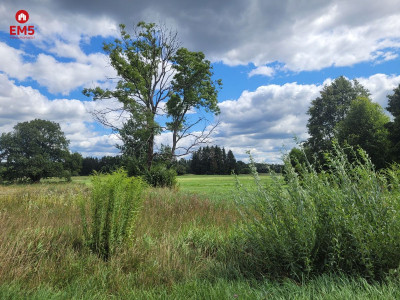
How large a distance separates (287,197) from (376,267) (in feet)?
4.18

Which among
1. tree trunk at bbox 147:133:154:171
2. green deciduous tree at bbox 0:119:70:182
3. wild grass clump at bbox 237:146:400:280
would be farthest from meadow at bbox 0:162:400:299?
green deciduous tree at bbox 0:119:70:182

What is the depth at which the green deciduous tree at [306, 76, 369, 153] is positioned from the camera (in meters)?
34.3

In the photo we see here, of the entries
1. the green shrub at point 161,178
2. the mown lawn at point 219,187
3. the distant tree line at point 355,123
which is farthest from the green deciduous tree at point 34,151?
the distant tree line at point 355,123

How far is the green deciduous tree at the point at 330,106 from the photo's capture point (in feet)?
113

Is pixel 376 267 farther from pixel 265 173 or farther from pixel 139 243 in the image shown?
pixel 139 243

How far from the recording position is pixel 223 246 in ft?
15.3

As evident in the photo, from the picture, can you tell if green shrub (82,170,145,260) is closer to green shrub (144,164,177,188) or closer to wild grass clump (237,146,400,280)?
wild grass clump (237,146,400,280)

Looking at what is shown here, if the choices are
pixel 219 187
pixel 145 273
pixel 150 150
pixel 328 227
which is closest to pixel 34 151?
pixel 150 150

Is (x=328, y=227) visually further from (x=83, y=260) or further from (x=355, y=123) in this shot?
(x=355, y=123)

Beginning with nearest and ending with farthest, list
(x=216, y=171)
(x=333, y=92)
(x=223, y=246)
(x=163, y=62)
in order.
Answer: (x=223, y=246)
(x=163, y=62)
(x=333, y=92)
(x=216, y=171)

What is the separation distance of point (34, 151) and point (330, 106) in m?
38.4

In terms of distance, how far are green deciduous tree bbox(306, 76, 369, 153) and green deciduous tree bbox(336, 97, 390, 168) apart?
6.66 meters

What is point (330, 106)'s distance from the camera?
35.5m

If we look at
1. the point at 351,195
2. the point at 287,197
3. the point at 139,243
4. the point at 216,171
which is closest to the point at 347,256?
the point at 351,195
